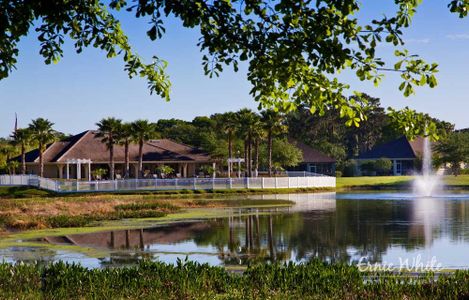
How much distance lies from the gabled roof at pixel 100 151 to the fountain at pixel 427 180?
22.2m

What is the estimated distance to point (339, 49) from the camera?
836 cm

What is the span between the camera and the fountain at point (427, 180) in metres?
63.6

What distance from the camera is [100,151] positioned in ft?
240

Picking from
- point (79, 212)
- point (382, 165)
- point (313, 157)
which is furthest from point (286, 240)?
point (313, 157)

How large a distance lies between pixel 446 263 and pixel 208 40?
1155cm

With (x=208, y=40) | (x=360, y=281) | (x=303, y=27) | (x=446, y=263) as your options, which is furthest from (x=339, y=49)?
(x=446, y=263)

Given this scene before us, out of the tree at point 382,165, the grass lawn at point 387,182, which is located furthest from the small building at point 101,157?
the tree at point 382,165

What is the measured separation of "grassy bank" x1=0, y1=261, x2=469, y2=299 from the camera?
12.0m

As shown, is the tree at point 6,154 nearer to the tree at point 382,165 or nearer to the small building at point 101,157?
the small building at point 101,157

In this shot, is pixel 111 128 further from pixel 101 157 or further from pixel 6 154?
pixel 6 154

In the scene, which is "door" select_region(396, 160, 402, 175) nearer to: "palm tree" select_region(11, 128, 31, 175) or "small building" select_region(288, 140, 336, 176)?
"small building" select_region(288, 140, 336, 176)

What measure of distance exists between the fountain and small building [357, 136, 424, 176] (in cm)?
128

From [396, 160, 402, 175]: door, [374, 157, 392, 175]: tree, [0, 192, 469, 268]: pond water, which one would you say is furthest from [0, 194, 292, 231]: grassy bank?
[396, 160, 402, 175]: door

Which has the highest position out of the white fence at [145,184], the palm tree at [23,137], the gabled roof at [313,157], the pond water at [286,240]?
the palm tree at [23,137]
